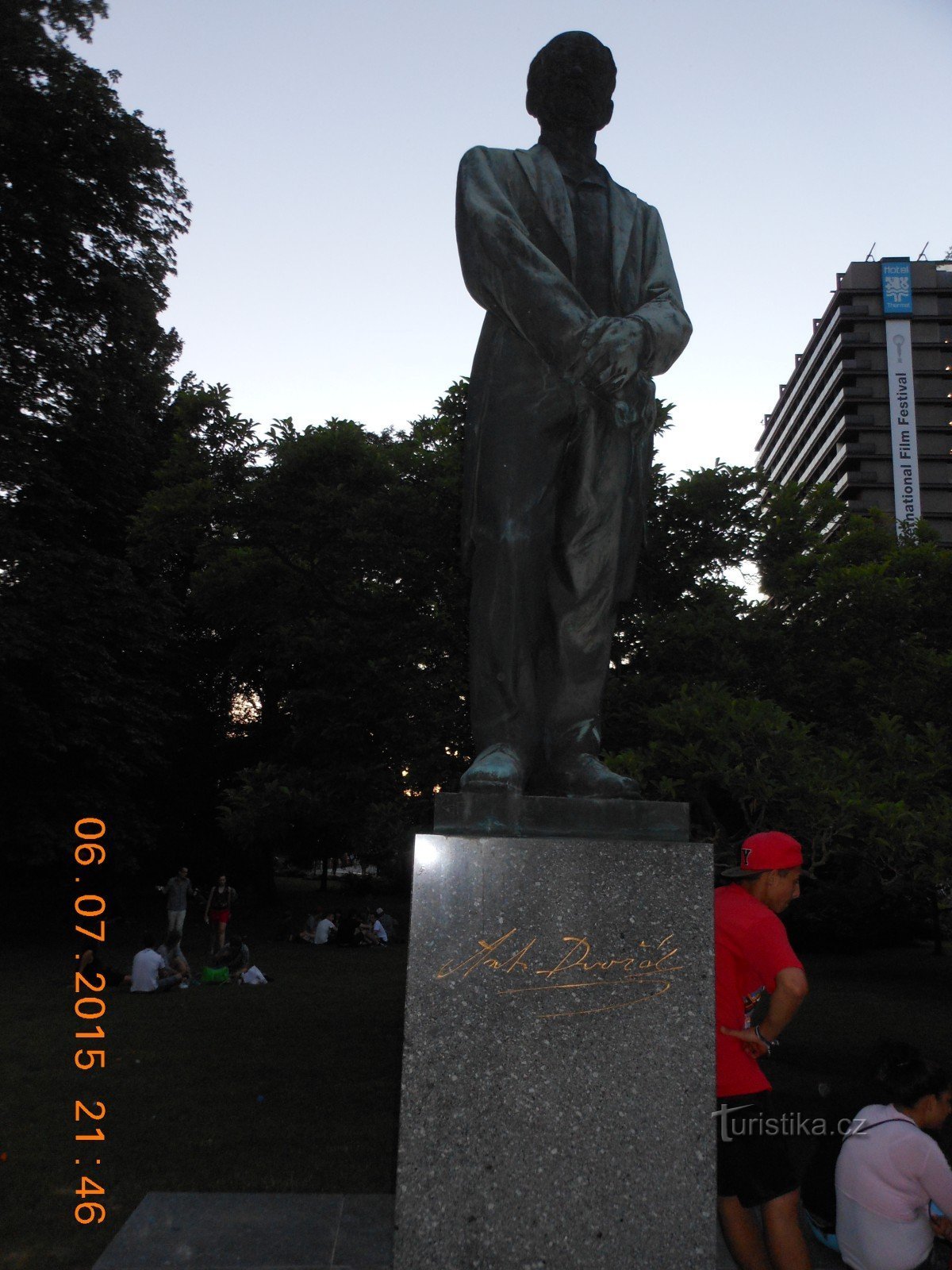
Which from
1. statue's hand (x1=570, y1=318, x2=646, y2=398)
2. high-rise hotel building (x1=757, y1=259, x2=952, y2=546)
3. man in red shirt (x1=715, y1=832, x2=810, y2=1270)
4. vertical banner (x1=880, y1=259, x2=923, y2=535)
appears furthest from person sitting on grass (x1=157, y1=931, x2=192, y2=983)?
vertical banner (x1=880, y1=259, x2=923, y2=535)

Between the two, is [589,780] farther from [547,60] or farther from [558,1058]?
[547,60]

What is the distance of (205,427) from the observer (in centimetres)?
2258

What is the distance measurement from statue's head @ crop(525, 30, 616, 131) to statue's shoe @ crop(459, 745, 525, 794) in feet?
8.32

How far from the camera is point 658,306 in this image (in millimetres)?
3707

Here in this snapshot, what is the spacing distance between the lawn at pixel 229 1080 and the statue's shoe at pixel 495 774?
1.17 metres

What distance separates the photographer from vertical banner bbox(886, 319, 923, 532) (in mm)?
78500

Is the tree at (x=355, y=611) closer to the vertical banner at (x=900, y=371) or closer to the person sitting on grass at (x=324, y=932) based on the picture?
the person sitting on grass at (x=324, y=932)

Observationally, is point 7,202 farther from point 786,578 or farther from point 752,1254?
point 752,1254

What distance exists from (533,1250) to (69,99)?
20.5 m

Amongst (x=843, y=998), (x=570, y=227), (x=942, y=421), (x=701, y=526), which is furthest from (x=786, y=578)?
(x=942, y=421)

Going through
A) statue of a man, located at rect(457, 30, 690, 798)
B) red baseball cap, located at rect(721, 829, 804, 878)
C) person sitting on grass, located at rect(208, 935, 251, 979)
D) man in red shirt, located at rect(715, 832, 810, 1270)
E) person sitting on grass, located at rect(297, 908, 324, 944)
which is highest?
statue of a man, located at rect(457, 30, 690, 798)

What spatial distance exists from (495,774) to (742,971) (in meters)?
0.98

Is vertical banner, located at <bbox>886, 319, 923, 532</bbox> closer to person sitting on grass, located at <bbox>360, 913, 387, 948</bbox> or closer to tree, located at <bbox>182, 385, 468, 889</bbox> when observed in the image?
tree, located at <bbox>182, 385, 468, 889</bbox>
